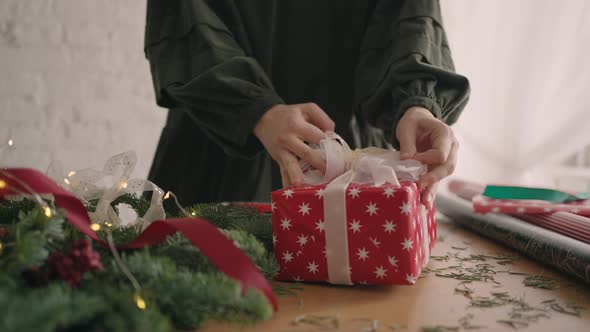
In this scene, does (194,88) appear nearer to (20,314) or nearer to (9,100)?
(20,314)

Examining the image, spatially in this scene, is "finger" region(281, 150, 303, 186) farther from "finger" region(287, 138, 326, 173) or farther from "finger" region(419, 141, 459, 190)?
"finger" region(419, 141, 459, 190)

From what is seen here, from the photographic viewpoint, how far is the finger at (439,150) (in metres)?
0.61

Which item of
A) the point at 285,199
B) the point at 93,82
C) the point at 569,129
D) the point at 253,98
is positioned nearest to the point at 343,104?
the point at 253,98

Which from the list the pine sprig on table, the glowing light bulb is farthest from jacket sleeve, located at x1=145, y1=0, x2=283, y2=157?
the glowing light bulb

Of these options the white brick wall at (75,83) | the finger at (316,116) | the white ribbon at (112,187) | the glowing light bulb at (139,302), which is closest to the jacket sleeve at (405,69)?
the finger at (316,116)

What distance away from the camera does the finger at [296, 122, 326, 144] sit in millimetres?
620

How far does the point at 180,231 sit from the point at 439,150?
1.15 feet

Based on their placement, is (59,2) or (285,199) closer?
(285,199)

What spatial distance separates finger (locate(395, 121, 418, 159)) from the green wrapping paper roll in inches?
8.3

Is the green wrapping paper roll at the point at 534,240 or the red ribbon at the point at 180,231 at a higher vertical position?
the red ribbon at the point at 180,231

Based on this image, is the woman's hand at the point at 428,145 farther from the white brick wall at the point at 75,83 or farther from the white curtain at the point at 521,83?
the white curtain at the point at 521,83

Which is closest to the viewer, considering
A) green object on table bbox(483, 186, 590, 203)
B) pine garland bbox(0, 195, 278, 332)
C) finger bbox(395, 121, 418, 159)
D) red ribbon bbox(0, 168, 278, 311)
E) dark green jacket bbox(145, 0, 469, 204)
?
pine garland bbox(0, 195, 278, 332)

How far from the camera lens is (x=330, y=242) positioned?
20.1 inches

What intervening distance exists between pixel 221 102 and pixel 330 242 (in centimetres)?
29
